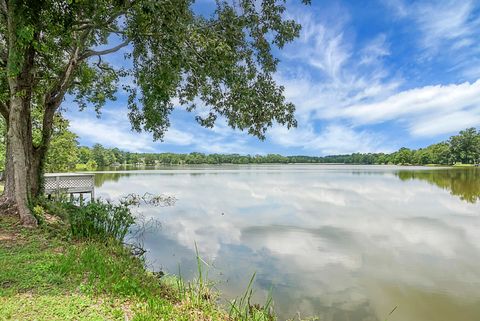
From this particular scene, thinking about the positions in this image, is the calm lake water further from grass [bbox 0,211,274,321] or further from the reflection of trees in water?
the reflection of trees in water

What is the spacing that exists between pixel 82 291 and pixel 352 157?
6275 inches

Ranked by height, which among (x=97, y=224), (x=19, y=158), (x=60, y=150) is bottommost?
(x=97, y=224)

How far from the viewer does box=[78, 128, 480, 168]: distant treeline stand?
90250 millimetres

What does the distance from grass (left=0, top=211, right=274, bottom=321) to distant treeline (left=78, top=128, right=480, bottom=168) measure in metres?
57.7

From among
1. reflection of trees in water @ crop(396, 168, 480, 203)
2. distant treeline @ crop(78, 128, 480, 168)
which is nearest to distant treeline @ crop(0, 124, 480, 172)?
distant treeline @ crop(78, 128, 480, 168)

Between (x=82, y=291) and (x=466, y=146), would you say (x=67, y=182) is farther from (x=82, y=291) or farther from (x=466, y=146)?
(x=466, y=146)

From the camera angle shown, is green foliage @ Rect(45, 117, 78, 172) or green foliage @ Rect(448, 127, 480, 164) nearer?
green foliage @ Rect(45, 117, 78, 172)

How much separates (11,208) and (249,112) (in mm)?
7375

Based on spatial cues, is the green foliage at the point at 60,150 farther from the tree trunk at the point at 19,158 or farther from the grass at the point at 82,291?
the grass at the point at 82,291

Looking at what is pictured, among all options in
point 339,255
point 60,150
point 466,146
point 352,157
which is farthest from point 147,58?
point 352,157

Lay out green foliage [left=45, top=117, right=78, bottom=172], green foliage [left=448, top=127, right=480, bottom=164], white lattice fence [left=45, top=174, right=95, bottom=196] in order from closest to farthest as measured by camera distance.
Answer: white lattice fence [left=45, top=174, right=95, bottom=196] < green foliage [left=45, top=117, right=78, bottom=172] < green foliage [left=448, top=127, right=480, bottom=164]

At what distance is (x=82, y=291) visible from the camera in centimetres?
431

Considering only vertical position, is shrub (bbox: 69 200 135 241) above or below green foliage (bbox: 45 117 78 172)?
below

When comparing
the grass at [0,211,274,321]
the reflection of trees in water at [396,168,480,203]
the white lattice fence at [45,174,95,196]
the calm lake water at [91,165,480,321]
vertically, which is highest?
the white lattice fence at [45,174,95,196]
